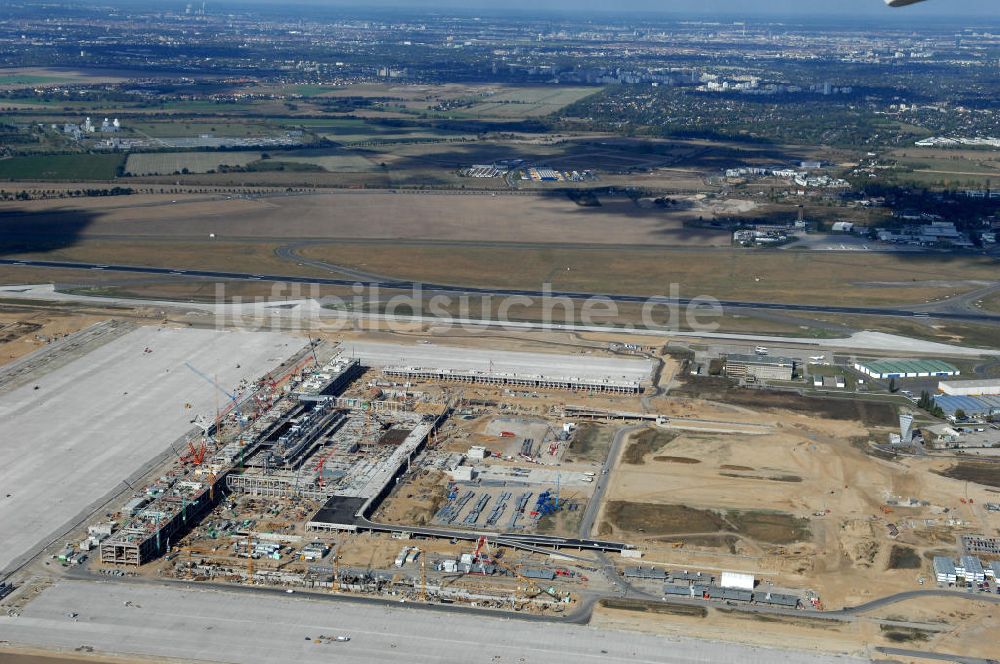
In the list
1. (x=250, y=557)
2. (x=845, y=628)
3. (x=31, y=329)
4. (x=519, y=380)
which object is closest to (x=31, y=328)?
(x=31, y=329)

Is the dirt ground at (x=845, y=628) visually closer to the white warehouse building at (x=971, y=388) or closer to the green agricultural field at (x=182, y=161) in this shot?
the white warehouse building at (x=971, y=388)

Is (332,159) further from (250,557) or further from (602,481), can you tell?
(250,557)

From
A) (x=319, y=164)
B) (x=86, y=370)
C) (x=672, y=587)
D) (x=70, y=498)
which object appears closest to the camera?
(x=672, y=587)

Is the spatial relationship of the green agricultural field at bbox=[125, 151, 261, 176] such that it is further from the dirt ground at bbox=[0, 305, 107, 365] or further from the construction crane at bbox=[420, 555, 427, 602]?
the construction crane at bbox=[420, 555, 427, 602]

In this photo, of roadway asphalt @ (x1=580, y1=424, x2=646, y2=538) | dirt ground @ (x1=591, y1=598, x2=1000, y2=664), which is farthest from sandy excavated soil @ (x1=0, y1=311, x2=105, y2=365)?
dirt ground @ (x1=591, y1=598, x2=1000, y2=664)

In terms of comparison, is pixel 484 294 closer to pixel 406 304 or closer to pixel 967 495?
pixel 406 304

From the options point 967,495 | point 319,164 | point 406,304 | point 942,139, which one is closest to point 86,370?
point 406,304
